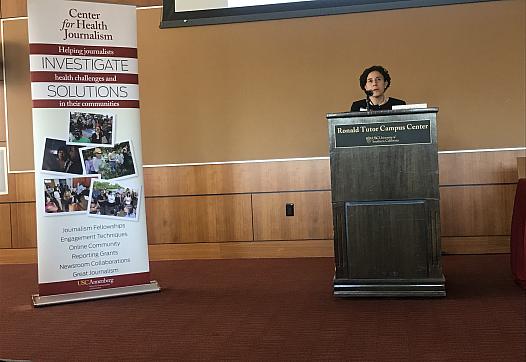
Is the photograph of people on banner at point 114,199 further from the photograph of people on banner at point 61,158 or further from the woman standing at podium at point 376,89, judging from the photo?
the woman standing at podium at point 376,89

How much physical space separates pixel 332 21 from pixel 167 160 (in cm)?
215

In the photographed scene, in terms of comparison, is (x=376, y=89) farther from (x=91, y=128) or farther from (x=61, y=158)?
(x=61, y=158)

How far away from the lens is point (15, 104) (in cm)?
680

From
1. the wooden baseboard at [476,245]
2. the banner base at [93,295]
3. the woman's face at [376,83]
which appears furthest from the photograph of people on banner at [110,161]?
the wooden baseboard at [476,245]

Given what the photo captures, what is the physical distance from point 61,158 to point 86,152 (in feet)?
0.58

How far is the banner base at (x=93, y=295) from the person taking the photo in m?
4.41

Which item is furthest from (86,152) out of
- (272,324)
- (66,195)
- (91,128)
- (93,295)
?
Answer: (272,324)

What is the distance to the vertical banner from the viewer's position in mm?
4453

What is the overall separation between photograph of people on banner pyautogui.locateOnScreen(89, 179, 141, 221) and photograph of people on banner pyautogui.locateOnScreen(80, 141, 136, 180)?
64 millimetres

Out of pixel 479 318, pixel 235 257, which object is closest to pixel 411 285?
pixel 479 318

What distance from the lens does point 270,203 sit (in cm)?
647

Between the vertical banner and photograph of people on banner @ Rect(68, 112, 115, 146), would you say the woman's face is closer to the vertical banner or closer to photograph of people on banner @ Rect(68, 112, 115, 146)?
the vertical banner

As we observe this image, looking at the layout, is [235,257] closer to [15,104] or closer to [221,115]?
[221,115]

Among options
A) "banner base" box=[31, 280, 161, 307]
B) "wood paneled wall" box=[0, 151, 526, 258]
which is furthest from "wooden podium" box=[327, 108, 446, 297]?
"wood paneled wall" box=[0, 151, 526, 258]
